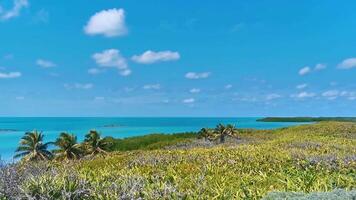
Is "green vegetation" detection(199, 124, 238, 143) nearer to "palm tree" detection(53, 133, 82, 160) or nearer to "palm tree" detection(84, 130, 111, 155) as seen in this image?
"palm tree" detection(84, 130, 111, 155)

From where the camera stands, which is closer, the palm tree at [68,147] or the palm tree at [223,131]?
the palm tree at [68,147]

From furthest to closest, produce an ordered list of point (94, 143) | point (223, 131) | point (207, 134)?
1. point (207, 134)
2. point (223, 131)
3. point (94, 143)

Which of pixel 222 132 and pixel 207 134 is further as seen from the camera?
pixel 207 134

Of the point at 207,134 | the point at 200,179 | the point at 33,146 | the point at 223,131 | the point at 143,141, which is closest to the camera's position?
the point at 200,179

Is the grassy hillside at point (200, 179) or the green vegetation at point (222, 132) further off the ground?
the green vegetation at point (222, 132)

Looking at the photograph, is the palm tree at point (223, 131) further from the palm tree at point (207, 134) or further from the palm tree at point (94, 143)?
the palm tree at point (94, 143)

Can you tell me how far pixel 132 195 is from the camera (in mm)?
10477

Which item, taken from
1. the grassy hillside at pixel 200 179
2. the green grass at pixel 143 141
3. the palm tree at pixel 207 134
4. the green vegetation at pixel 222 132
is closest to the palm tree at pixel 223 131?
the green vegetation at pixel 222 132

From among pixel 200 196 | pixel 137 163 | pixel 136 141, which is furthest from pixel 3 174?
pixel 136 141

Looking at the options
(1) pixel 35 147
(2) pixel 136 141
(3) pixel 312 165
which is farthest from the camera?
(2) pixel 136 141

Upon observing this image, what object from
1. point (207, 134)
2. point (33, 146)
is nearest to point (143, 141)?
point (207, 134)

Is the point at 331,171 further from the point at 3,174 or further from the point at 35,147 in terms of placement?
the point at 35,147

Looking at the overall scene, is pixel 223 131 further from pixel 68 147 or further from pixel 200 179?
pixel 200 179

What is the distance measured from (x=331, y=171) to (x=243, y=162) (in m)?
4.58
